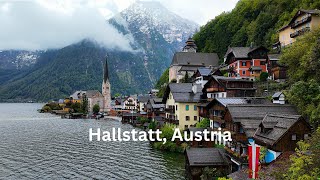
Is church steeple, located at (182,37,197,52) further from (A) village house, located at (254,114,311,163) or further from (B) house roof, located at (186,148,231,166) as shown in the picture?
(A) village house, located at (254,114,311,163)

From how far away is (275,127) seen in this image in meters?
28.6

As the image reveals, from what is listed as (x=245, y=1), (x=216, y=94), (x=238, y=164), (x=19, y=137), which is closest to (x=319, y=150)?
(x=238, y=164)

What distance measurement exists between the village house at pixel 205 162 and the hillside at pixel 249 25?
4759cm

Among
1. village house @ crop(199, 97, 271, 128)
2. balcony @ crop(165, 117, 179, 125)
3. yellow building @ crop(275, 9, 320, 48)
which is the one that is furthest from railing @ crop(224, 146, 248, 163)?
yellow building @ crop(275, 9, 320, 48)

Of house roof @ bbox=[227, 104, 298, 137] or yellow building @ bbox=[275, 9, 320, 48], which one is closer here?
house roof @ bbox=[227, 104, 298, 137]

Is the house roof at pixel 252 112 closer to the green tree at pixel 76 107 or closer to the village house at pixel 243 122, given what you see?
the village house at pixel 243 122

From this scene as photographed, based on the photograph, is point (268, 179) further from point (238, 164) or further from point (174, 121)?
point (174, 121)

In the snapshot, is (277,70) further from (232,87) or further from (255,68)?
(255,68)

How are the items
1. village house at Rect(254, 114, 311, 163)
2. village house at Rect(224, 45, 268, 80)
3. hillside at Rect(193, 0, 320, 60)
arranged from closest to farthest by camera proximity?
village house at Rect(254, 114, 311, 163)
village house at Rect(224, 45, 268, 80)
hillside at Rect(193, 0, 320, 60)

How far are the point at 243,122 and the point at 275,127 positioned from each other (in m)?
4.73

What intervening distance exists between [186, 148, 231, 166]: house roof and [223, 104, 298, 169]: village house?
0.99 meters

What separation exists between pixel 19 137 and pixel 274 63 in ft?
166

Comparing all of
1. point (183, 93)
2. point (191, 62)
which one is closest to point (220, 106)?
point (183, 93)

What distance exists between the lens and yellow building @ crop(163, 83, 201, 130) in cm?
5575
